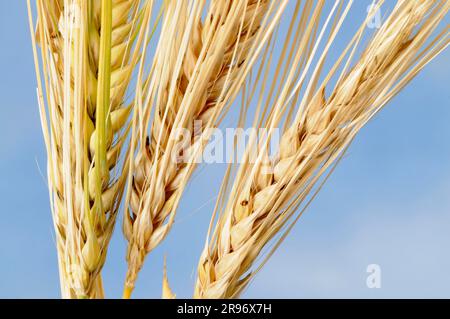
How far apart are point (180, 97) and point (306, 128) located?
0.18 meters

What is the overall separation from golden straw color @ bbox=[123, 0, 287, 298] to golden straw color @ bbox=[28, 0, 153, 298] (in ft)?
0.11

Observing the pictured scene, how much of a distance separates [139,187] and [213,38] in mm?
233

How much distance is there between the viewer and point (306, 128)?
802mm

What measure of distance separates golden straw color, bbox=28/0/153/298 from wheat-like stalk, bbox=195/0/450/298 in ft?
0.51

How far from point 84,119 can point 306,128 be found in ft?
0.95

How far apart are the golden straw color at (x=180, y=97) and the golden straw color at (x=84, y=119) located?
0.03 m

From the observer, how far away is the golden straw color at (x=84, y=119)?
792 millimetres

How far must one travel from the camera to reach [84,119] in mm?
801

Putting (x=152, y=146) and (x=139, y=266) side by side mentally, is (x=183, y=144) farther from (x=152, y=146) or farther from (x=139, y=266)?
(x=139, y=266)

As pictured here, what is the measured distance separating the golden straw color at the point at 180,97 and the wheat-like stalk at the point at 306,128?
0.22ft

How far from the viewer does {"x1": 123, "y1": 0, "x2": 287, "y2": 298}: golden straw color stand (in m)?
0.80

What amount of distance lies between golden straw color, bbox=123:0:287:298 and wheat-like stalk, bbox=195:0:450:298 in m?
0.07

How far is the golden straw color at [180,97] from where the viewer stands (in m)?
0.80
